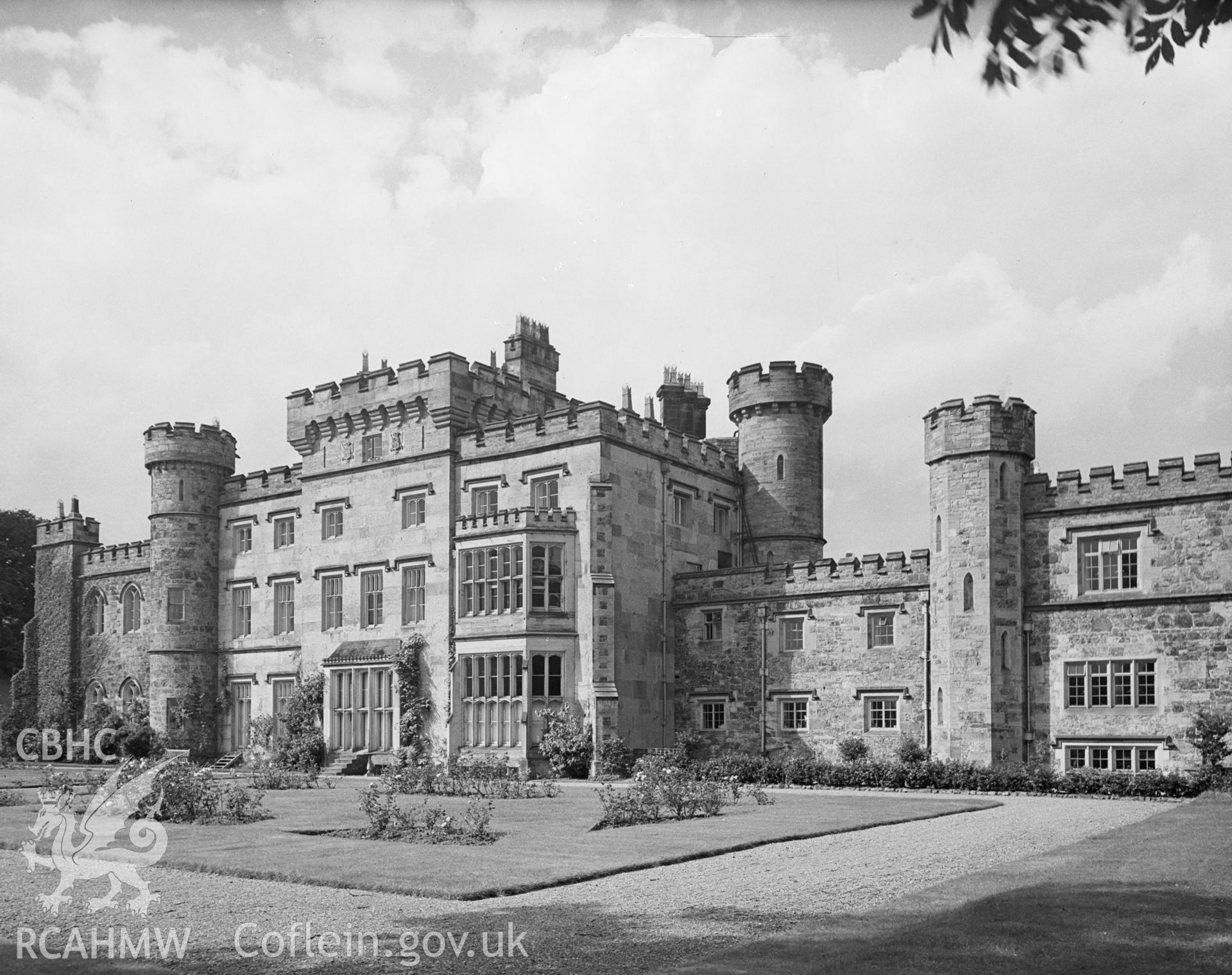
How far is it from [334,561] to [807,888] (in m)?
31.2

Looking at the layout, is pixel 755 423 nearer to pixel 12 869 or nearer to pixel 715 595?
pixel 715 595

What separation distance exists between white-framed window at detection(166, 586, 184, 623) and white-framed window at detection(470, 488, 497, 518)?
45.5ft

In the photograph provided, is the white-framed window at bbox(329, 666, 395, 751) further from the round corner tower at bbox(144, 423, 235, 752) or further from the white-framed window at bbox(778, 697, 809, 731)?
the white-framed window at bbox(778, 697, 809, 731)

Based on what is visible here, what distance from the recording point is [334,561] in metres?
43.2

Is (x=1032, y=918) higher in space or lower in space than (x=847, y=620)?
lower

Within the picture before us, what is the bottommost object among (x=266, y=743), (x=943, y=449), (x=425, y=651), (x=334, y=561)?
(x=266, y=743)

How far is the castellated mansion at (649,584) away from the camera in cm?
3266

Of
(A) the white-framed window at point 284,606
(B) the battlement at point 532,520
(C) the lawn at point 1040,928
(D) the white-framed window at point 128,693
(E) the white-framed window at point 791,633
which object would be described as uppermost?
(B) the battlement at point 532,520

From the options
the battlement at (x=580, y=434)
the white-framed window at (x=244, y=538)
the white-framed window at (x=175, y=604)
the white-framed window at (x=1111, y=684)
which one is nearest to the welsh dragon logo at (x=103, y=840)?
the battlement at (x=580, y=434)

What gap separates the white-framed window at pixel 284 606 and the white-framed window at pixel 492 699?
30.4ft

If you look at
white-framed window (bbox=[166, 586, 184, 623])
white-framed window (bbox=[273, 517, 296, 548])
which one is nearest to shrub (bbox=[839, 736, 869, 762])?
white-framed window (bbox=[273, 517, 296, 548])

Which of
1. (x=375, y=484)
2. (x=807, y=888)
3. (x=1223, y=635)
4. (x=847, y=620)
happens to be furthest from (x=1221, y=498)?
(x=375, y=484)

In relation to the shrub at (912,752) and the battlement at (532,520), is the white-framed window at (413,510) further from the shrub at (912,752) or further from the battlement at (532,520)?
the shrub at (912,752)

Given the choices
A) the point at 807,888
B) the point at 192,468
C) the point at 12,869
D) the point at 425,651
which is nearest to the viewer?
the point at 807,888
